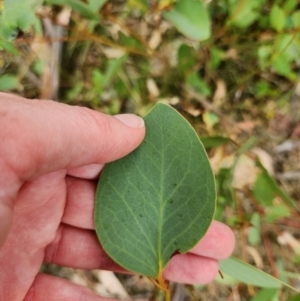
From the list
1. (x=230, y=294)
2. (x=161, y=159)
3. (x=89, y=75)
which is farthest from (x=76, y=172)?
(x=230, y=294)

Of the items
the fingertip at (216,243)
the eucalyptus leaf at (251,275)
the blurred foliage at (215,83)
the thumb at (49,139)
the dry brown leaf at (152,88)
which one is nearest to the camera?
the thumb at (49,139)

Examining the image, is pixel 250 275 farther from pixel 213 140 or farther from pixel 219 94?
pixel 219 94

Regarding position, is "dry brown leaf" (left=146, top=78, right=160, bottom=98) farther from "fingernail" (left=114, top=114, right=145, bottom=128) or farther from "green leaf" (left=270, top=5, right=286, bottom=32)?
"fingernail" (left=114, top=114, right=145, bottom=128)

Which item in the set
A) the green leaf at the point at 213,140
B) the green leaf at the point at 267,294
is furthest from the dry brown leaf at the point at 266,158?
the green leaf at the point at 267,294

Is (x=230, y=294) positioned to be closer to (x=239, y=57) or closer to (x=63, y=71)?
(x=239, y=57)

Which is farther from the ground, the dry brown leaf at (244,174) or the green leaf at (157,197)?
the green leaf at (157,197)

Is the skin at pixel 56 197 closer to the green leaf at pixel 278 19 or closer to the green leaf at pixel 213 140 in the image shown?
the green leaf at pixel 213 140
